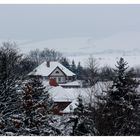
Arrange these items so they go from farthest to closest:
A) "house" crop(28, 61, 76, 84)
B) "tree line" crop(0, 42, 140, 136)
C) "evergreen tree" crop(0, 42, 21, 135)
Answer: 1. "house" crop(28, 61, 76, 84)
2. "tree line" crop(0, 42, 140, 136)
3. "evergreen tree" crop(0, 42, 21, 135)

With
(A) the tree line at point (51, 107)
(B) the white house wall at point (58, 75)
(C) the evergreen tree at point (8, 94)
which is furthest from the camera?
(B) the white house wall at point (58, 75)

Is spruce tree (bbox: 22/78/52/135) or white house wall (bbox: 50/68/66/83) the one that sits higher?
spruce tree (bbox: 22/78/52/135)

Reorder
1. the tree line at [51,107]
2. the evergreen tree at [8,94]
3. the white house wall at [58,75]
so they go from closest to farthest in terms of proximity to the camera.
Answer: the evergreen tree at [8,94]
the tree line at [51,107]
the white house wall at [58,75]

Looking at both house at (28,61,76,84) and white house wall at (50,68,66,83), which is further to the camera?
white house wall at (50,68,66,83)

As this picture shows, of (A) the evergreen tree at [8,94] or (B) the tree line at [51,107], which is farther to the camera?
(B) the tree line at [51,107]

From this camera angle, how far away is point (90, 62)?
39.4m

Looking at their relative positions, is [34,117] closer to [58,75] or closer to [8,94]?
[8,94]

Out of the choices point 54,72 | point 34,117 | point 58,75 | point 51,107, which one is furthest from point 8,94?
point 58,75

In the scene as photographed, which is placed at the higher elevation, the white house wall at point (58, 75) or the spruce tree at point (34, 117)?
the spruce tree at point (34, 117)

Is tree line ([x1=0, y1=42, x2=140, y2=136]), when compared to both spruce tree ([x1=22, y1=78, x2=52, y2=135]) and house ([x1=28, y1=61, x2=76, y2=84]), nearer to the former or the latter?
spruce tree ([x1=22, y1=78, x2=52, y2=135])

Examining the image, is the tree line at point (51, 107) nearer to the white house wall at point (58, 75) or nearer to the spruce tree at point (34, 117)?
the spruce tree at point (34, 117)

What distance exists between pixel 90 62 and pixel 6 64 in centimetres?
2380

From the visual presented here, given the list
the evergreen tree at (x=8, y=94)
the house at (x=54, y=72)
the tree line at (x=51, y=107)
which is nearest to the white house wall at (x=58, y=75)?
the house at (x=54, y=72)

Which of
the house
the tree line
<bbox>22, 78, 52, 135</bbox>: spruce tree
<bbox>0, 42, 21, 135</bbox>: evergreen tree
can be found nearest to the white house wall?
the house
